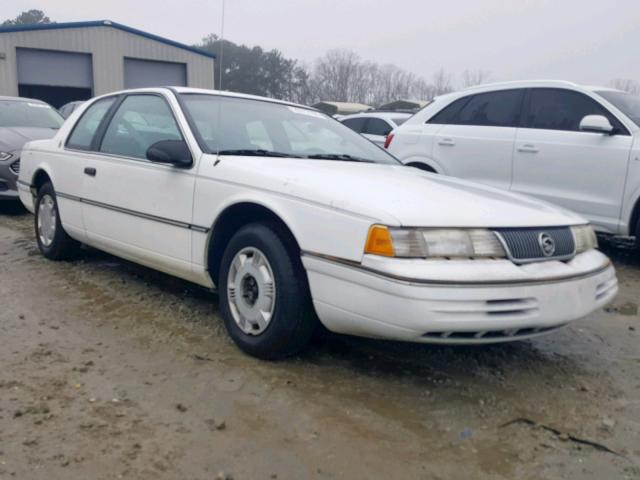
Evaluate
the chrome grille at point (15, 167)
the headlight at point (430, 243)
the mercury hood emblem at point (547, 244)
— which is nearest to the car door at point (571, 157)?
the mercury hood emblem at point (547, 244)

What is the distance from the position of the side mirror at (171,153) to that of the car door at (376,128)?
7.73m

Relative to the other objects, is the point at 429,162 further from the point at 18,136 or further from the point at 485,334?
the point at 18,136

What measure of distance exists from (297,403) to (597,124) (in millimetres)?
3941

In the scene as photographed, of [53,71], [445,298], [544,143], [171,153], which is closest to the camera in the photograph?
[445,298]

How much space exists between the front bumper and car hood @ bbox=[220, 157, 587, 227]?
0.73 ft

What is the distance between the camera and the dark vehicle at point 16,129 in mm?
7590

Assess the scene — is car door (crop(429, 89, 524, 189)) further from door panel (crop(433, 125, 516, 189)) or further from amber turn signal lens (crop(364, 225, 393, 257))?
amber turn signal lens (crop(364, 225, 393, 257))

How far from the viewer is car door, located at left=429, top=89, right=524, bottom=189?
245 inches

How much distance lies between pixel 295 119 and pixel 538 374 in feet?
7.60

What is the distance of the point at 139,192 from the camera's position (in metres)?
4.07

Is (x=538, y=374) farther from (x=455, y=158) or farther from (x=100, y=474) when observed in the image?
(x=455, y=158)

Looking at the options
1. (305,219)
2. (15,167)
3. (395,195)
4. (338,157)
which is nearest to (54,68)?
(15,167)

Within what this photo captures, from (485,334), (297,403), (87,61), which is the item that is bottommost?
(297,403)

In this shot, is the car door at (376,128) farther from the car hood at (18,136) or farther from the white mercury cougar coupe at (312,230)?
the white mercury cougar coupe at (312,230)
